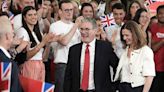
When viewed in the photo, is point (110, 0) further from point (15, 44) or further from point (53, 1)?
point (15, 44)

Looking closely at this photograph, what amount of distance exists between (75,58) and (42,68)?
0.98 metres

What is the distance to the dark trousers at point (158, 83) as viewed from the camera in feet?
20.9

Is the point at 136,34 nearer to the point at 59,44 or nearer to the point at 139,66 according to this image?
the point at 139,66

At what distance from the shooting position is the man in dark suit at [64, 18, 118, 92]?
14.7ft

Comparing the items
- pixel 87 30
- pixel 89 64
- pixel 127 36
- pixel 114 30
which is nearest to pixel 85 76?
pixel 89 64

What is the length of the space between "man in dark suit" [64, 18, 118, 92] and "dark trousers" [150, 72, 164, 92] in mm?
1897

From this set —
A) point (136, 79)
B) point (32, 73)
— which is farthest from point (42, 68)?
point (136, 79)

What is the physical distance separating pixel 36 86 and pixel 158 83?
3236 millimetres

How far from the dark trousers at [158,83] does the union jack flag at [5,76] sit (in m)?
3.51

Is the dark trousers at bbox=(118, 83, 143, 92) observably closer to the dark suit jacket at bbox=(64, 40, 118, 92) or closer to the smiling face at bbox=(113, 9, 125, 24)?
the dark suit jacket at bbox=(64, 40, 118, 92)

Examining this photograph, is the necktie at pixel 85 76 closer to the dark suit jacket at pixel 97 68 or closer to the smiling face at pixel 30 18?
the dark suit jacket at pixel 97 68

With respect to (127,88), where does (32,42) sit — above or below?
above

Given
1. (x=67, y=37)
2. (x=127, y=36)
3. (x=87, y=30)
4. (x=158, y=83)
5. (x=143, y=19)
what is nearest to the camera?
(x=87, y=30)

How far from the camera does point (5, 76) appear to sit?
3.18 meters
